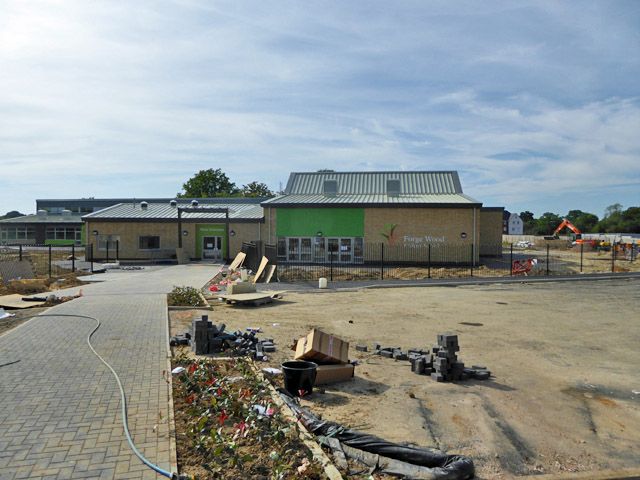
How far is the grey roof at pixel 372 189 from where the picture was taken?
37.5 meters

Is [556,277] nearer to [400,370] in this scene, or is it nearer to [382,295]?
[382,295]

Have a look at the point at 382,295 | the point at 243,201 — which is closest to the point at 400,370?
the point at 382,295

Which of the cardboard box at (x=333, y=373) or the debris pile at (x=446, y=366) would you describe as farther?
the debris pile at (x=446, y=366)

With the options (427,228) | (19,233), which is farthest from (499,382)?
(19,233)

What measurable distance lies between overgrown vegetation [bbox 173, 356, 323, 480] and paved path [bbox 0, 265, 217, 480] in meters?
0.25

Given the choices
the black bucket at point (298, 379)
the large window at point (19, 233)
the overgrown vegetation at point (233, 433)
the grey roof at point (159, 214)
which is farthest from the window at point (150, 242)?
the black bucket at point (298, 379)

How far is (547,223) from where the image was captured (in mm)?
122625

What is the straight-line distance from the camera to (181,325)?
13102mm

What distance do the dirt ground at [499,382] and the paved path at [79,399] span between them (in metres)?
2.25

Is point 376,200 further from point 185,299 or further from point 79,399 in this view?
point 79,399

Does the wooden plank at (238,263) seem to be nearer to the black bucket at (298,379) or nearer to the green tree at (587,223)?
the black bucket at (298,379)

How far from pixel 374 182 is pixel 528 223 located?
4501 inches

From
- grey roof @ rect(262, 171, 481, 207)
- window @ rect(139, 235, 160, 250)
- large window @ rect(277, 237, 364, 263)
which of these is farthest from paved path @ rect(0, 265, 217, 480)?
window @ rect(139, 235, 160, 250)

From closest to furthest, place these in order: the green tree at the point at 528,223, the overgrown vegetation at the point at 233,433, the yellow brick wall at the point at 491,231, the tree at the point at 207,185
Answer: the overgrown vegetation at the point at 233,433, the yellow brick wall at the point at 491,231, the tree at the point at 207,185, the green tree at the point at 528,223
